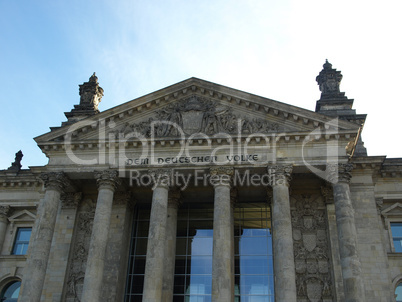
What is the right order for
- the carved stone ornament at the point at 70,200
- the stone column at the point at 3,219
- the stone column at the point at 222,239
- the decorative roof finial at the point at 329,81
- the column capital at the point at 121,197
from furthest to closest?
A: the stone column at the point at 3,219
the decorative roof finial at the point at 329,81
the carved stone ornament at the point at 70,200
the column capital at the point at 121,197
the stone column at the point at 222,239

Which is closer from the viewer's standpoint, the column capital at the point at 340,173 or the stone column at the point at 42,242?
the stone column at the point at 42,242

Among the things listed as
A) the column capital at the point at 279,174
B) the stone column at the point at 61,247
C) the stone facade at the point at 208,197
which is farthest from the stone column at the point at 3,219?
the column capital at the point at 279,174

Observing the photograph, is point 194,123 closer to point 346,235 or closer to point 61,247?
point 346,235

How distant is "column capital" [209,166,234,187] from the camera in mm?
24422

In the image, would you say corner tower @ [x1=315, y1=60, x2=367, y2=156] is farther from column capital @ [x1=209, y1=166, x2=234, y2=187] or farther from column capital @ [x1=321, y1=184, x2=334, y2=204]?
column capital @ [x1=209, y1=166, x2=234, y2=187]

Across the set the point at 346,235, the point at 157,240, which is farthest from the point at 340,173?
the point at 157,240

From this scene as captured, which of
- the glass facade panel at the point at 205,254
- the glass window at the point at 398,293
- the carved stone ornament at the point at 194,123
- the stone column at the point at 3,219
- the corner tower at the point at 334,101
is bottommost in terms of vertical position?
the glass window at the point at 398,293

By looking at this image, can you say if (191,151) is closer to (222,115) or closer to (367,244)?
(222,115)

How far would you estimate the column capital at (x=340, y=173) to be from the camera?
2361cm

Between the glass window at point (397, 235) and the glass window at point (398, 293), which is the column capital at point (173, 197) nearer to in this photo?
the glass window at point (397, 235)

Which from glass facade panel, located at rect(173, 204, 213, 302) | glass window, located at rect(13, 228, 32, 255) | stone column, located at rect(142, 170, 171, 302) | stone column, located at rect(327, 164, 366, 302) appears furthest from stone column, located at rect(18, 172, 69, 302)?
stone column, located at rect(327, 164, 366, 302)

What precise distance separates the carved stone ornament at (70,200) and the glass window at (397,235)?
759 inches

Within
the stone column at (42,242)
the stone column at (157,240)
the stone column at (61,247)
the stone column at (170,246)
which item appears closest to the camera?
the stone column at (157,240)

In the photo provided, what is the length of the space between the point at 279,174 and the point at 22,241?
18168 mm
